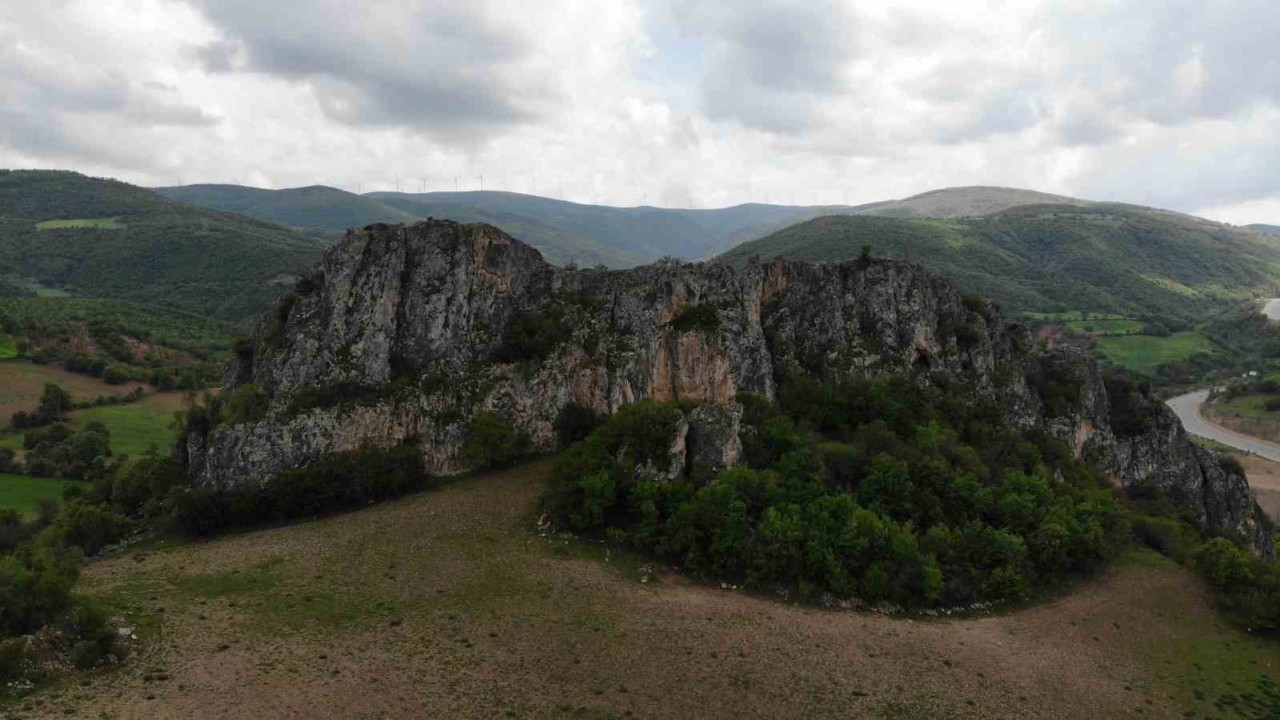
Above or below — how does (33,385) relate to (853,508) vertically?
below

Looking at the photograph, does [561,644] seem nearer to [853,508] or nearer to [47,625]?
[853,508]

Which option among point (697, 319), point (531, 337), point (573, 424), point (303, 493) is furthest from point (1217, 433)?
point (303, 493)

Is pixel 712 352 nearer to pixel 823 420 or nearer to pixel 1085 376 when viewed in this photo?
pixel 823 420

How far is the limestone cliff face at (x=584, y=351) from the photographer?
1704 inches

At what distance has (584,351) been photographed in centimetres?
4928

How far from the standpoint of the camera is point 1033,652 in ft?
98.4

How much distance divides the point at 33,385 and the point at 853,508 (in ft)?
361

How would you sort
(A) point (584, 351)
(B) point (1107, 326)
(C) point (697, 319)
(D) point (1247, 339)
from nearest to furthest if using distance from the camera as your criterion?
(A) point (584, 351), (C) point (697, 319), (B) point (1107, 326), (D) point (1247, 339)

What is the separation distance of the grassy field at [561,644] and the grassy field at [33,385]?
2870 inches

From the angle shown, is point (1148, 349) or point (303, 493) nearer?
point (303, 493)

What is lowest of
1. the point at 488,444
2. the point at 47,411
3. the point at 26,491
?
the point at 26,491

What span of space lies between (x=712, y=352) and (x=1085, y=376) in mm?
30979

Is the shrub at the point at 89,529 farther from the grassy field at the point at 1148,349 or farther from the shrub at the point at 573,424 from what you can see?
the grassy field at the point at 1148,349

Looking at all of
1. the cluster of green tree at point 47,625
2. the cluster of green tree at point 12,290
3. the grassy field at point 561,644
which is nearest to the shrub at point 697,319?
the grassy field at point 561,644
